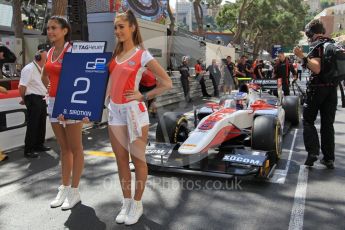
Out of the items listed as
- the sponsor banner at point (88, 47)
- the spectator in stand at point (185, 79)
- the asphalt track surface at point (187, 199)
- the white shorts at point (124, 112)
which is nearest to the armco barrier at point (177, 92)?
the spectator in stand at point (185, 79)

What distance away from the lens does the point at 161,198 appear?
4.38m

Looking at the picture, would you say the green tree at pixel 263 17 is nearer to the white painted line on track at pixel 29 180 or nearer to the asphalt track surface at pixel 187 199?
the asphalt track surface at pixel 187 199

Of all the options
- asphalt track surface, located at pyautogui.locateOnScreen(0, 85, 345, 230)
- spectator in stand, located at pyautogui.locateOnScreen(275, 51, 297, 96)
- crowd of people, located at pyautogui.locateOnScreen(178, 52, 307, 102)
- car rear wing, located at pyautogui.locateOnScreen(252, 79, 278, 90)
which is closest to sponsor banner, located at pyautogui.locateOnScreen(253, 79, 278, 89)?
car rear wing, located at pyautogui.locateOnScreen(252, 79, 278, 90)

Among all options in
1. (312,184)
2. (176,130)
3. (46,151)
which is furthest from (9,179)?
(312,184)

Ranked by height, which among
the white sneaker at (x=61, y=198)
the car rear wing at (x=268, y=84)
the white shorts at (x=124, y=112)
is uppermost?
the white shorts at (x=124, y=112)

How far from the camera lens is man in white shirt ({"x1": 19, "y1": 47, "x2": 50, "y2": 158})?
6086mm

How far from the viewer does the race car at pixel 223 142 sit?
4.84m

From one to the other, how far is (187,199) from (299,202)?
3.90 feet

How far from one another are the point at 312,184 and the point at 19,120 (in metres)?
4.79

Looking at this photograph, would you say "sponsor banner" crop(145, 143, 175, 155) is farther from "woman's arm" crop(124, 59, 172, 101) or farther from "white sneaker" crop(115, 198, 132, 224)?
"woman's arm" crop(124, 59, 172, 101)

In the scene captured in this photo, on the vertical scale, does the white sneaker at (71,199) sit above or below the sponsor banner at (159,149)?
below

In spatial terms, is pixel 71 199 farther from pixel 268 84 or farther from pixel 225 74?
pixel 225 74

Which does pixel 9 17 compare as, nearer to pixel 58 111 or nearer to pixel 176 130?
pixel 176 130

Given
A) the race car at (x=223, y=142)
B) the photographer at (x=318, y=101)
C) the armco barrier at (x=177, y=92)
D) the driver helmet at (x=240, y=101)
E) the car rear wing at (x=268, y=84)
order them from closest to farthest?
the race car at (x=223, y=142) < the photographer at (x=318, y=101) < the driver helmet at (x=240, y=101) < the car rear wing at (x=268, y=84) < the armco barrier at (x=177, y=92)
